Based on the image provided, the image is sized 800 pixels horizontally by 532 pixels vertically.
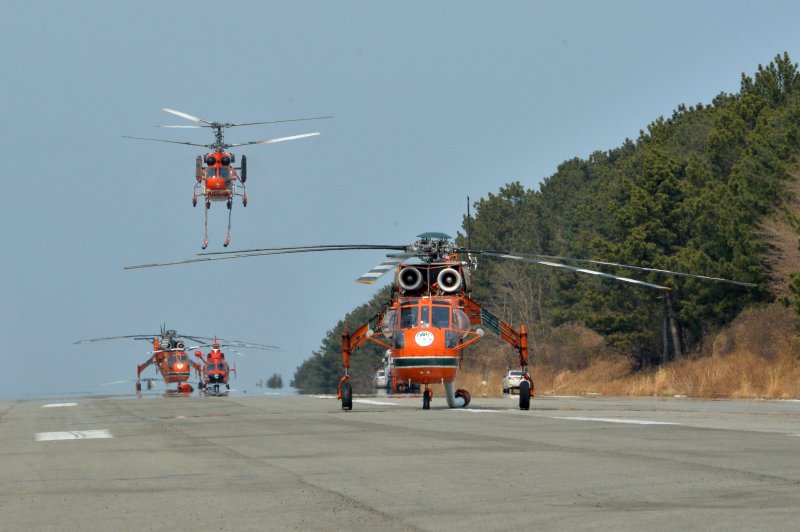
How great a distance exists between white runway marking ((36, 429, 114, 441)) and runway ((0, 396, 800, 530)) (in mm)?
411

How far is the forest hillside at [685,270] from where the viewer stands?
194 ft

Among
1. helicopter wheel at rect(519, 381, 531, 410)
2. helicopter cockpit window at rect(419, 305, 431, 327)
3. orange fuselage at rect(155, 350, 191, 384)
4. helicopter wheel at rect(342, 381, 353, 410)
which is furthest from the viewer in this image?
orange fuselage at rect(155, 350, 191, 384)

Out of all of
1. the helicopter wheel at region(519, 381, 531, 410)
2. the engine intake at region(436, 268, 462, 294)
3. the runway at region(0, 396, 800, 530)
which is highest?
the engine intake at region(436, 268, 462, 294)

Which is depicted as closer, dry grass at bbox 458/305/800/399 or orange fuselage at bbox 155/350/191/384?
dry grass at bbox 458/305/800/399

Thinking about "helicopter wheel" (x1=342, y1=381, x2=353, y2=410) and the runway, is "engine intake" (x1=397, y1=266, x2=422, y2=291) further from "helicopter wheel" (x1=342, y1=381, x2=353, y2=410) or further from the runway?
the runway

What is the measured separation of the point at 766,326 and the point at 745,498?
54857mm

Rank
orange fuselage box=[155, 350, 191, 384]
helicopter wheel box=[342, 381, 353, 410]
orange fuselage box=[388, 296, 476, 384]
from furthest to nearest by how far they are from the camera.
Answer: orange fuselage box=[155, 350, 191, 384], helicopter wheel box=[342, 381, 353, 410], orange fuselage box=[388, 296, 476, 384]

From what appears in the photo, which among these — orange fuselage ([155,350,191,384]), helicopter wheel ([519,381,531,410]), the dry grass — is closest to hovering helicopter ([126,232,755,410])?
helicopter wheel ([519,381,531,410])

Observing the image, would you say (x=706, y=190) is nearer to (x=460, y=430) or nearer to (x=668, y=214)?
(x=668, y=214)

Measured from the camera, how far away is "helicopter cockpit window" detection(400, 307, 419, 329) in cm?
3152

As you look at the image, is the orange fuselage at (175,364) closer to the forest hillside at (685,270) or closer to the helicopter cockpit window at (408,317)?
the forest hillside at (685,270)

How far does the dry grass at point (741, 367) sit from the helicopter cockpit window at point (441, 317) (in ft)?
62.0

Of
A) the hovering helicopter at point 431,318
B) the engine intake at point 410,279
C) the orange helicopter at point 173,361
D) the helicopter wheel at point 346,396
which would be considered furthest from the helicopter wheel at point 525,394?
the orange helicopter at point 173,361

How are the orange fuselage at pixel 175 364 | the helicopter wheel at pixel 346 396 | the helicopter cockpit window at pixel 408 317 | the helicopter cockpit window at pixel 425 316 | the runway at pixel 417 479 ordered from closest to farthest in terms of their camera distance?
the runway at pixel 417 479 → the helicopter cockpit window at pixel 425 316 → the helicopter cockpit window at pixel 408 317 → the helicopter wheel at pixel 346 396 → the orange fuselage at pixel 175 364
